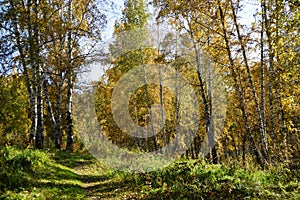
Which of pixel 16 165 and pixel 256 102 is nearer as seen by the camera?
pixel 16 165

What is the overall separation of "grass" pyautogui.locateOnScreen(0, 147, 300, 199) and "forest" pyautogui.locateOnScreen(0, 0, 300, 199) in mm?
36

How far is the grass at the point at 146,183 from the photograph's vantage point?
6.33 m

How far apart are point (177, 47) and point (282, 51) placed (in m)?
11.7

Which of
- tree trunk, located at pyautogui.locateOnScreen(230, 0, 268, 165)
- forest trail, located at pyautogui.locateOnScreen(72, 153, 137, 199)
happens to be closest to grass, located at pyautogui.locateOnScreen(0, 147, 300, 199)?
forest trail, located at pyautogui.locateOnScreen(72, 153, 137, 199)

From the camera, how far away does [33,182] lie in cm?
828

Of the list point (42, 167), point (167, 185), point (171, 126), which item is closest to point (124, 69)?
point (171, 126)

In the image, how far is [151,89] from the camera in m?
27.3

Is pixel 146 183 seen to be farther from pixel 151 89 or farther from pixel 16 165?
pixel 151 89

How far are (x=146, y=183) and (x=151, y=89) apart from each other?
17970mm

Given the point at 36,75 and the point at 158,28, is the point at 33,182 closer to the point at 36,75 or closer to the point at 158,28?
the point at 36,75

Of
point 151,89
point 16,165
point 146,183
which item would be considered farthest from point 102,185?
point 151,89

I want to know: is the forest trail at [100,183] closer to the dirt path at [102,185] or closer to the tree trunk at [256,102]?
the dirt path at [102,185]

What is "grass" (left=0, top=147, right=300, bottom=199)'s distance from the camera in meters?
6.33

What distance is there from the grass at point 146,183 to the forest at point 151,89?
0.12 ft
